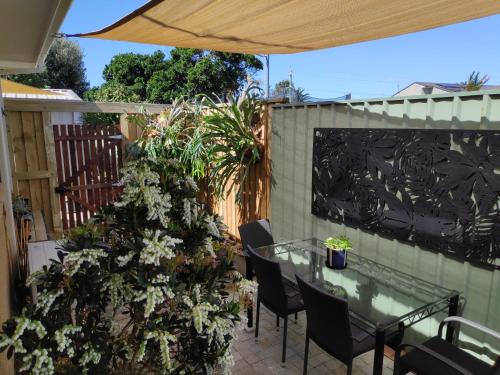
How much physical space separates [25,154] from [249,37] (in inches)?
147

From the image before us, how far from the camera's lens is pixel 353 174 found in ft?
10.5

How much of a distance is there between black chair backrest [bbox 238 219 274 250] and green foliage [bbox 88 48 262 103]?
47.3ft

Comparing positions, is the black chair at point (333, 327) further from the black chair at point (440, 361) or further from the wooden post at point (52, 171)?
the wooden post at point (52, 171)

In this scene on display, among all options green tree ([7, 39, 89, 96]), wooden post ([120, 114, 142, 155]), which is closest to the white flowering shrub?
wooden post ([120, 114, 142, 155])

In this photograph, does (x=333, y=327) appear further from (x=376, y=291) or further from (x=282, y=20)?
(x=282, y=20)

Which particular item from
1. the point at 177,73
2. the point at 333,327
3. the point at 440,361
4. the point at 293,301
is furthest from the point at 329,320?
the point at 177,73

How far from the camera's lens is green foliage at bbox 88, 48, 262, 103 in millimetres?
17781

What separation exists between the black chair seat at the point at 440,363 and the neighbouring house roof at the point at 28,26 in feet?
9.16

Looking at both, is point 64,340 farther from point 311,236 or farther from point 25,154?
point 25,154

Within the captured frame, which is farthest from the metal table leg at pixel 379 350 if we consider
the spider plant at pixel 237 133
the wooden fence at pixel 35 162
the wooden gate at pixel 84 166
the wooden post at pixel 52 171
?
the wooden fence at pixel 35 162

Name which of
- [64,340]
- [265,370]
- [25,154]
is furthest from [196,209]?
[25,154]

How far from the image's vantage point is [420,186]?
8.68ft

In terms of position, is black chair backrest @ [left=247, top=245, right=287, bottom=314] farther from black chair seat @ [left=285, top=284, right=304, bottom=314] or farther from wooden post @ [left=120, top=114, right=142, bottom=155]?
wooden post @ [left=120, top=114, right=142, bottom=155]

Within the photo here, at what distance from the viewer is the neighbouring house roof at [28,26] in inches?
73.7
